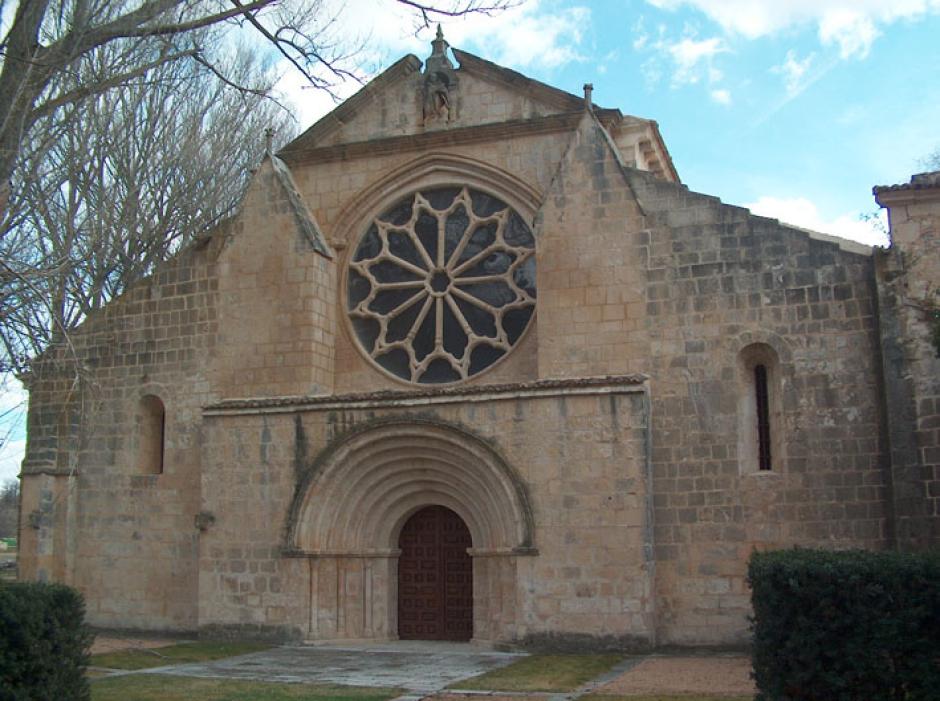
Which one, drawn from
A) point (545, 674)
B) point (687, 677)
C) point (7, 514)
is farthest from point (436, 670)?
point (7, 514)

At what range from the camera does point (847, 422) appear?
1289cm

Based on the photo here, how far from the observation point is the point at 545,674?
1120cm

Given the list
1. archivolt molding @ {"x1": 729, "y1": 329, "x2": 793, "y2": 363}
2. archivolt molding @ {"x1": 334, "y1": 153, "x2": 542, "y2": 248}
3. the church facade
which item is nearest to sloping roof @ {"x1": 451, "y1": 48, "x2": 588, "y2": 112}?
the church facade

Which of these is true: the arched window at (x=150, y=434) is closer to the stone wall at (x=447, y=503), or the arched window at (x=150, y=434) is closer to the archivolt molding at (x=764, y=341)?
the stone wall at (x=447, y=503)

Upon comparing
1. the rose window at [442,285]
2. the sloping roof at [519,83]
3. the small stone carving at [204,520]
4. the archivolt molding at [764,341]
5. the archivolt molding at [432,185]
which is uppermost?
the sloping roof at [519,83]

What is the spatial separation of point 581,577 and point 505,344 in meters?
3.49

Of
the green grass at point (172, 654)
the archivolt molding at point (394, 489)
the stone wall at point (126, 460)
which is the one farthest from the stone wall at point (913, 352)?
the stone wall at point (126, 460)

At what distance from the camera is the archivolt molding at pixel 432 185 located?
604 inches

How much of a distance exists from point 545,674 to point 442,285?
623cm

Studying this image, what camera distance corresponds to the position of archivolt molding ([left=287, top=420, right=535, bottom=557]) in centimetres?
1388

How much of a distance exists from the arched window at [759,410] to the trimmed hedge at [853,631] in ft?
16.9

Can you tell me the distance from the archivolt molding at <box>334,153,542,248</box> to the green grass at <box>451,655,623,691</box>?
608 cm

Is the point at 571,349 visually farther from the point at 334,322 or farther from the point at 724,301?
the point at 334,322

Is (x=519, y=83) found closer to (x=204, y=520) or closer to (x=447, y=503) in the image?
(x=447, y=503)
